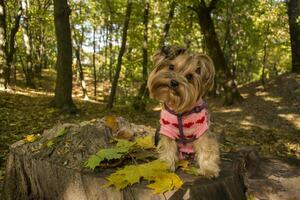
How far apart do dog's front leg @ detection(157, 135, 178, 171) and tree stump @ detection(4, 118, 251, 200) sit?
0.57 feet

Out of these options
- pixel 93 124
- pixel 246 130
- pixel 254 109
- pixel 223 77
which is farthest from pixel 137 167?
pixel 223 77

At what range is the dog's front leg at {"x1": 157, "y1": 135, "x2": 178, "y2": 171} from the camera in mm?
Result: 4160

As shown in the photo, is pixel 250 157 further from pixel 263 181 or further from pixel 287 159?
pixel 287 159

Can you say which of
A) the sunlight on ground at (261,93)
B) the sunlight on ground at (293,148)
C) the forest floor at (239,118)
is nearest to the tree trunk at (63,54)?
the forest floor at (239,118)

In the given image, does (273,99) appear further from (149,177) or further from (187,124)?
(149,177)

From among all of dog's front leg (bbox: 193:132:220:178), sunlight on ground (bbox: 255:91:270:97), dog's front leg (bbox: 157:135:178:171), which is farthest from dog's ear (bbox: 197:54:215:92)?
sunlight on ground (bbox: 255:91:270:97)

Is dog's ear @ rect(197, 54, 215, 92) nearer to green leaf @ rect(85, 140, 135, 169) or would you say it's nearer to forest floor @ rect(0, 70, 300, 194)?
green leaf @ rect(85, 140, 135, 169)

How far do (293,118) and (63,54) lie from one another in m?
9.71

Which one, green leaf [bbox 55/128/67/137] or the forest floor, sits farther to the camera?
the forest floor

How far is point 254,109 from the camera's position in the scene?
1750 centimetres

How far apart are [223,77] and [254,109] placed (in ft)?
8.93

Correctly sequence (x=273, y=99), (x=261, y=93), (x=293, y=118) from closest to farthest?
1. (x=293, y=118)
2. (x=273, y=99)
3. (x=261, y=93)

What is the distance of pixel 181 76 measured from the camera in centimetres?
355

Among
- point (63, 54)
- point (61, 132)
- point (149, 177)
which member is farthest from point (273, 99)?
point (149, 177)
